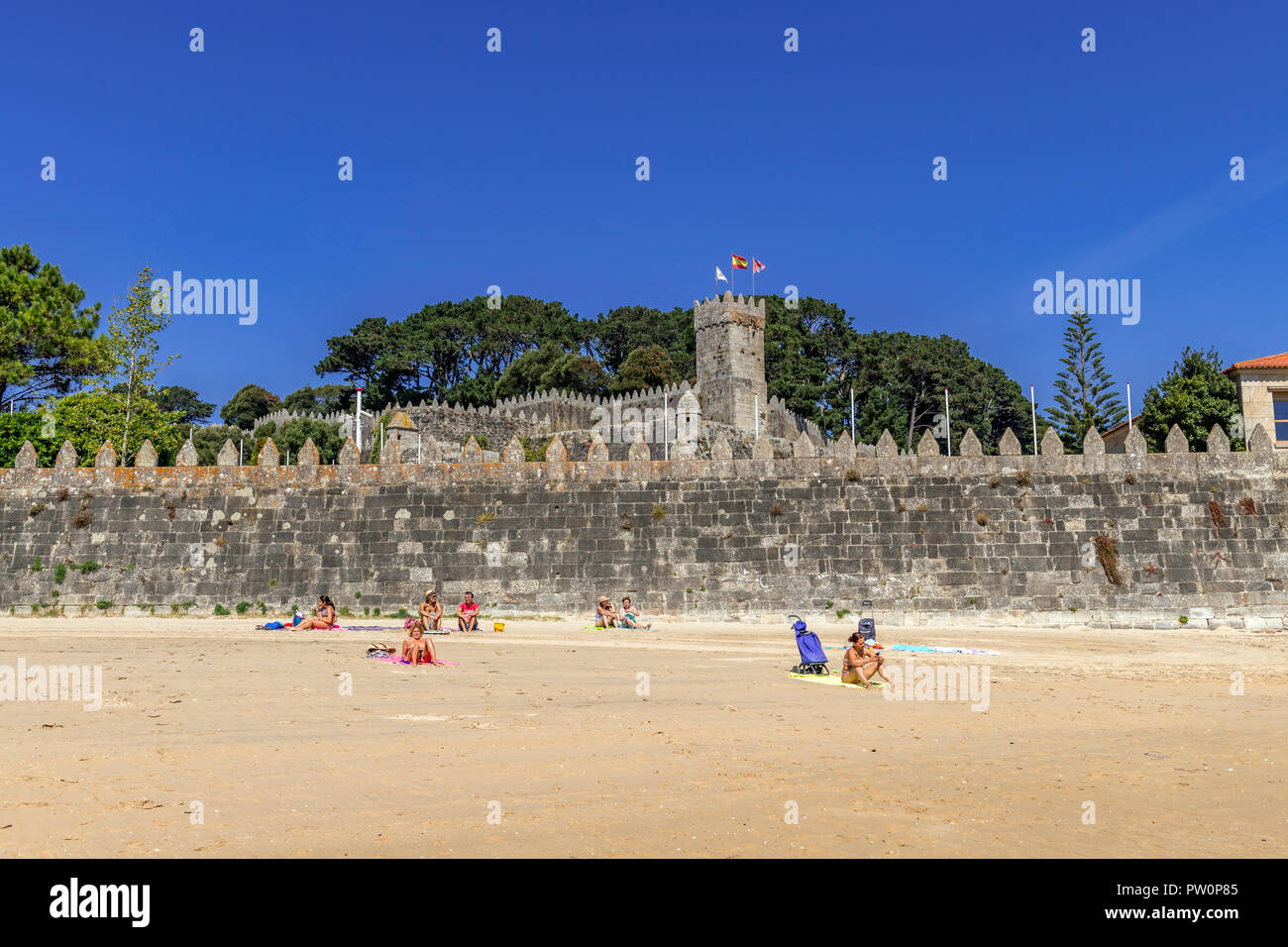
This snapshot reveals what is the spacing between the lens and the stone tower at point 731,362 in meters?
65.0

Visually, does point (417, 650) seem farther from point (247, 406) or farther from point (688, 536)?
point (247, 406)

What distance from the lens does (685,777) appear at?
671cm

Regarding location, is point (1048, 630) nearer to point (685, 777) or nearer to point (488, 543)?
point (488, 543)

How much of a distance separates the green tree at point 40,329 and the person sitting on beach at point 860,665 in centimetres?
3514

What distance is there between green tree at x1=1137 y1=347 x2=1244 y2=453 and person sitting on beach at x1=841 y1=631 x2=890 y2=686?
1127 inches

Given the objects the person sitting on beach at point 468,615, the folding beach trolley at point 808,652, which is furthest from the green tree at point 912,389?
the folding beach trolley at point 808,652

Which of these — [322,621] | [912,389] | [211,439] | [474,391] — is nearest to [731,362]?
[912,389]

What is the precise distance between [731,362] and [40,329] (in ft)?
136

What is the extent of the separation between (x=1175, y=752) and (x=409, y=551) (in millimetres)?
16224

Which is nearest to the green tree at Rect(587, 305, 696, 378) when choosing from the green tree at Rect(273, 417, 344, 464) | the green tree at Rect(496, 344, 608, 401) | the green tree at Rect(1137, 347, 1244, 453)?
the green tree at Rect(496, 344, 608, 401)

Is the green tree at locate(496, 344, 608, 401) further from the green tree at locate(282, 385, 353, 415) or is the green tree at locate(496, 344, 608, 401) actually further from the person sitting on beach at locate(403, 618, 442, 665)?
the person sitting on beach at locate(403, 618, 442, 665)

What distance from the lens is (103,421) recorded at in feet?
104

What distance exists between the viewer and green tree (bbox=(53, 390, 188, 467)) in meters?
31.5
